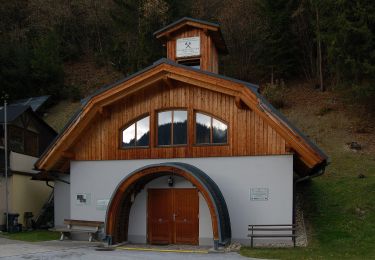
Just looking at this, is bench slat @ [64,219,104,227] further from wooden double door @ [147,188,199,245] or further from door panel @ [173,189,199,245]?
door panel @ [173,189,199,245]

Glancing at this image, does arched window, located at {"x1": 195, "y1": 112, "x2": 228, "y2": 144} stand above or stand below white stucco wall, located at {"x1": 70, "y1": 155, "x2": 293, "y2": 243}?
above

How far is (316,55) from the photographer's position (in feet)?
112

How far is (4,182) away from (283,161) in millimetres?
13366

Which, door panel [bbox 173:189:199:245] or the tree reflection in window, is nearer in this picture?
door panel [bbox 173:189:199:245]

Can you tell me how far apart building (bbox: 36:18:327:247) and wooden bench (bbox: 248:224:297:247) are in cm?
22

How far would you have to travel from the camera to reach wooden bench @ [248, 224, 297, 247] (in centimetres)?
1424

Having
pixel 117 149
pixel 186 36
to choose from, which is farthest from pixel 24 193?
pixel 186 36

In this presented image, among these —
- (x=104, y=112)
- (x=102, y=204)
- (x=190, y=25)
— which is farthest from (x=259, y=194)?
(x=190, y=25)

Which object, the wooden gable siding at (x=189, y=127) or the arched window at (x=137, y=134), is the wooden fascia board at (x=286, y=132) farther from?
the arched window at (x=137, y=134)

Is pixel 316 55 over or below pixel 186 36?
over

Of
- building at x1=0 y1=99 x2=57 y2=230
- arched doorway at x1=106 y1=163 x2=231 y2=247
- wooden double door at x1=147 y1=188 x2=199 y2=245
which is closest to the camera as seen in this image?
arched doorway at x1=106 y1=163 x2=231 y2=247

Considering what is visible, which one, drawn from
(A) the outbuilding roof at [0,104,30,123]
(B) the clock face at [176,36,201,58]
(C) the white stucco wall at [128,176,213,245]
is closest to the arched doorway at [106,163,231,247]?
(C) the white stucco wall at [128,176,213,245]

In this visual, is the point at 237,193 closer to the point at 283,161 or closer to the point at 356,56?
the point at 283,161

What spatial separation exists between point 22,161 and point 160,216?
9.22 metres
